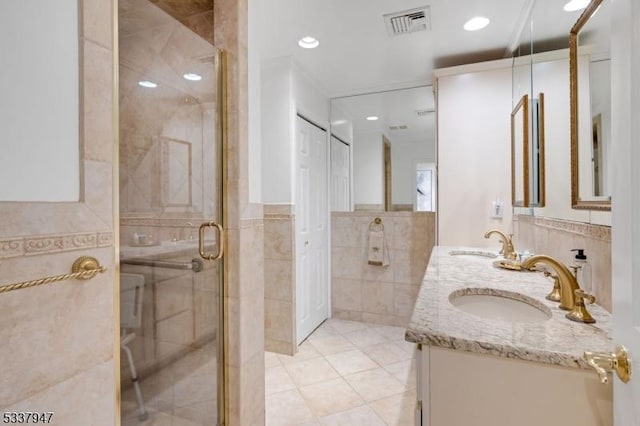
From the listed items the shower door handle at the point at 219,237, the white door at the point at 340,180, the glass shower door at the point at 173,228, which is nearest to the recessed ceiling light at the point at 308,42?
the glass shower door at the point at 173,228

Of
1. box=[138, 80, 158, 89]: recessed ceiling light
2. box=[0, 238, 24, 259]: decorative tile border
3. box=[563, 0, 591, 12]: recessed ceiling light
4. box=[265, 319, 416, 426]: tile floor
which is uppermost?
box=[563, 0, 591, 12]: recessed ceiling light

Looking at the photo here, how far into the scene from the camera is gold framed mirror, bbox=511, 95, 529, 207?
190 centimetres

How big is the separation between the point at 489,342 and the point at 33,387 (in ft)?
3.60

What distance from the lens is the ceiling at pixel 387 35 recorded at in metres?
1.81

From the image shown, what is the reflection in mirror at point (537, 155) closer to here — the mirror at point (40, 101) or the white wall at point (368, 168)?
the white wall at point (368, 168)

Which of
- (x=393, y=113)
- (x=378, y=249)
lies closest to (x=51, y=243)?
(x=378, y=249)

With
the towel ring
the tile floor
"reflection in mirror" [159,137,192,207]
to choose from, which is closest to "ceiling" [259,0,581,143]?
the towel ring

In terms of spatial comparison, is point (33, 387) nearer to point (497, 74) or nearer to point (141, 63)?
point (141, 63)

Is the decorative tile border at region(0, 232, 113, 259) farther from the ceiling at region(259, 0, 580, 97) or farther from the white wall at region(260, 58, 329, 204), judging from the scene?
the white wall at region(260, 58, 329, 204)

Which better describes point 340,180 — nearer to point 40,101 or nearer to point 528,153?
point 528,153

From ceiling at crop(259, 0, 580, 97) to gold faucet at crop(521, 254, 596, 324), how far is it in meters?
1.01

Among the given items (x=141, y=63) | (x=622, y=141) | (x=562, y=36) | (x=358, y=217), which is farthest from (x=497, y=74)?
(x=141, y=63)

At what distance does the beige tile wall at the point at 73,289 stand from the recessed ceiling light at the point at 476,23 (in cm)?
203

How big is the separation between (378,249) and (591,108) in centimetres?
225
